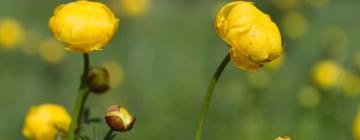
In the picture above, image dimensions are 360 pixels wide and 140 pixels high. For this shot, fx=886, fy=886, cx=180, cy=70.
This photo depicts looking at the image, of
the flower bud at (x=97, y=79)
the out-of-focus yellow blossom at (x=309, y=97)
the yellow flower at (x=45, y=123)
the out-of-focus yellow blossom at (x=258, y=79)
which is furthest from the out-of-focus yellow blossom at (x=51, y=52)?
the flower bud at (x=97, y=79)

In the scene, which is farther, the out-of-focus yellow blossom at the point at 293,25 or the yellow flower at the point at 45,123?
the out-of-focus yellow blossom at the point at 293,25

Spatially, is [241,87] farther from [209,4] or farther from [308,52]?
[209,4]

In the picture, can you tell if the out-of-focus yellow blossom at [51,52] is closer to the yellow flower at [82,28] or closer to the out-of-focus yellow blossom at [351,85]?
the out-of-focus yellow blossom at [351,85]

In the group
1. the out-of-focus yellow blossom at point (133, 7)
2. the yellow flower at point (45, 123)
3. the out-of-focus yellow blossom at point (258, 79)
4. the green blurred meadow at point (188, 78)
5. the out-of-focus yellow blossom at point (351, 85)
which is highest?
the yellow flower at point (45, 123)

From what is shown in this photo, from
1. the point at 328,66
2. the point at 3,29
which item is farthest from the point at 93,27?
the point at 3,29

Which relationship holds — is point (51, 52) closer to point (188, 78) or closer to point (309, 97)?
point (188, 78)
